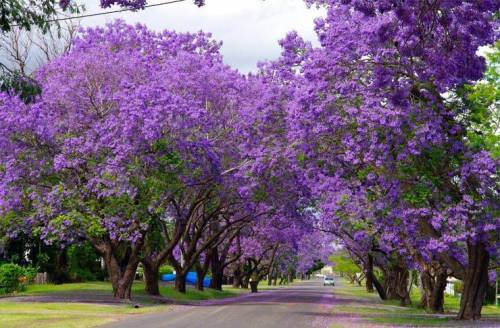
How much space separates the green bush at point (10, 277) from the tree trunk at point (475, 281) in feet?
74.4

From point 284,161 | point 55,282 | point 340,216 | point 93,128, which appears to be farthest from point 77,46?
point 55,282

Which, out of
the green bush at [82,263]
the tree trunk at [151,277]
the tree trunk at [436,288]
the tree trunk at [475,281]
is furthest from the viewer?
the green bush at [82,263]

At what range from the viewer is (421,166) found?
926 inches

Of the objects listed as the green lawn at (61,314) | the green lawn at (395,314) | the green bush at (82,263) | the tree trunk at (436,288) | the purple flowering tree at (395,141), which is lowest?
the green lawn at (395,314)

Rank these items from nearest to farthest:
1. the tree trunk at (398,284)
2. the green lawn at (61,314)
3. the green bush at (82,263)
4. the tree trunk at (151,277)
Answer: the green lawn at (61,314)
the tree trunk at (151,277)
the tree trunk at (398,284)
the green bush at (82,263)

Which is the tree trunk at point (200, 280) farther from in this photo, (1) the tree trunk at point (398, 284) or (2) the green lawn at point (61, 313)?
(2) the green lawn at point (61, 313)

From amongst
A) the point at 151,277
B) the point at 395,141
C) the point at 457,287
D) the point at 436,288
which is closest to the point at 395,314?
the point at 436,288

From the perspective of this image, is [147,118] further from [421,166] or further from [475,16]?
[475,16]

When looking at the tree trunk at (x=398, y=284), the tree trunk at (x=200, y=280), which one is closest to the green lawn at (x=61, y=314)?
the tree trunk at (x=200, y=280)

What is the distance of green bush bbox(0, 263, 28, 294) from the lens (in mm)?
36219

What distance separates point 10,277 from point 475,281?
23627mm

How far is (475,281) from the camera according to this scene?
2408 centimetres

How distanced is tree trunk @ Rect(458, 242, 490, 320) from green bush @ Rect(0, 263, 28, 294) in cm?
2268

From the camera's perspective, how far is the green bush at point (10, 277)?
3622 centimetres
